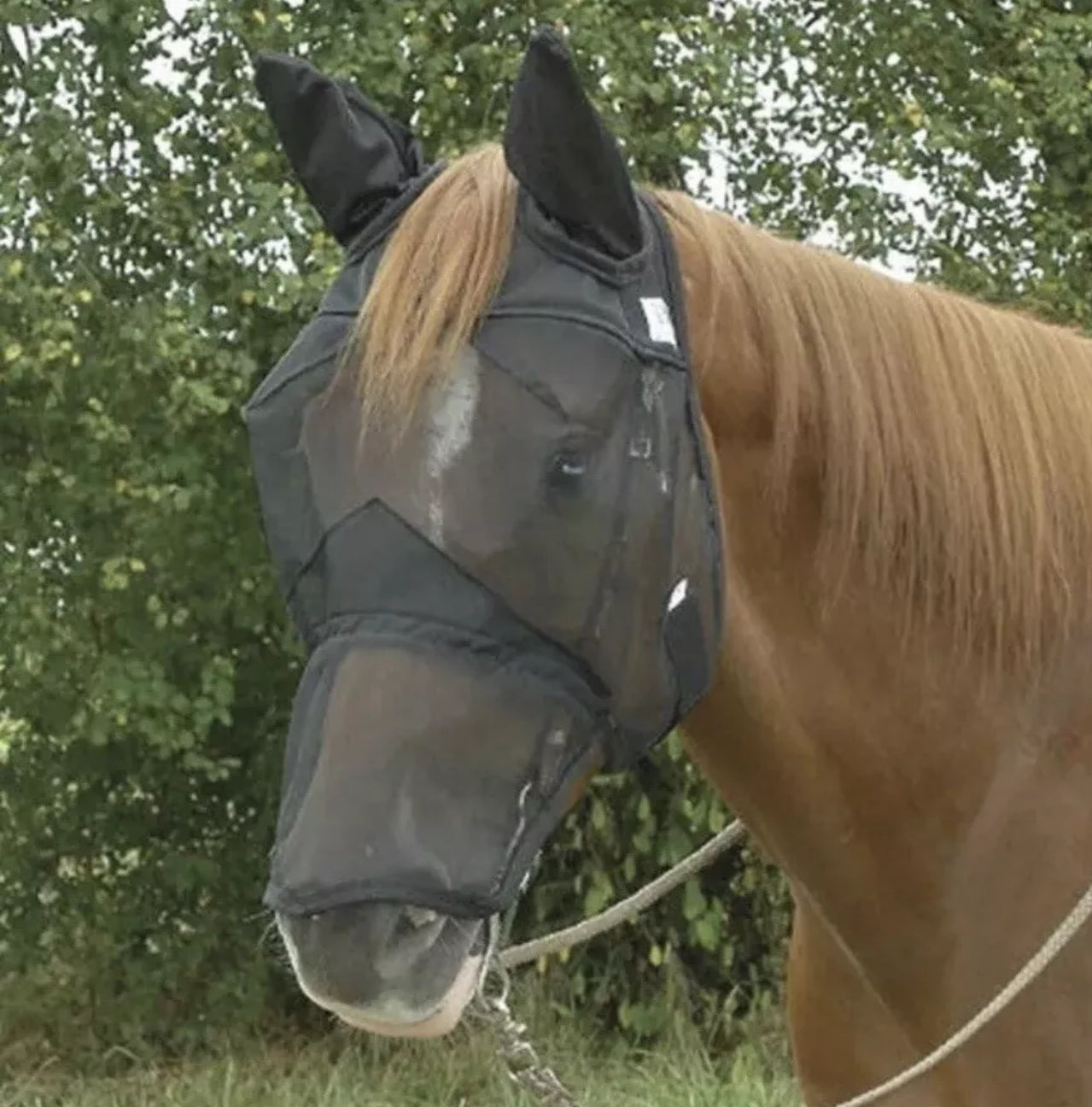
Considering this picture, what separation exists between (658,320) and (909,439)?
36 cm

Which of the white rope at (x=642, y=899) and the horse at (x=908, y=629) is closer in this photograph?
the horse at (x=908, y=629)

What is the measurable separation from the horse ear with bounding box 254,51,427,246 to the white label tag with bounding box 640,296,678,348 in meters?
0.30

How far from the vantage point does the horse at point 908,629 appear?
73.8 inches

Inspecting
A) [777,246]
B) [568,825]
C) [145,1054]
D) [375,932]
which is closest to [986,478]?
[777,246]

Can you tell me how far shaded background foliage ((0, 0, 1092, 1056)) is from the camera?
458 centimetres

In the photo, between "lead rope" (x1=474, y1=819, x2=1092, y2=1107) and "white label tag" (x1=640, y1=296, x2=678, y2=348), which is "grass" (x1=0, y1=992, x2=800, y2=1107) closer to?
"lead rope" (x1=474, y1=819, x2=1092, y2=1107)

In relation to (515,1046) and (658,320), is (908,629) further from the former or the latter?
(515,1046)

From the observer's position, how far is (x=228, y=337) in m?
4.73

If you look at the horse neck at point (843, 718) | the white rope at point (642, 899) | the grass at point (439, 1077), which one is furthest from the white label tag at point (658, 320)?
the grass at point (439, 1077)

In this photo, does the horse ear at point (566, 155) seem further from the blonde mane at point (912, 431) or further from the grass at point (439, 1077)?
the grass at point (439, 1077)

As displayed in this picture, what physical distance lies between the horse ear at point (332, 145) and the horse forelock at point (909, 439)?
320 mm

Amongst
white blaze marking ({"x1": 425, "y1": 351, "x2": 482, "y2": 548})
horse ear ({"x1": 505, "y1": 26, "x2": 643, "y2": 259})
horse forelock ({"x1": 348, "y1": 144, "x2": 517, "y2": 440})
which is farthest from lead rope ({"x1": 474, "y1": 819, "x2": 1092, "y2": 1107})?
horse ear ({"x1": 505, "y1": 26, "x2": 643, "y2": 259})

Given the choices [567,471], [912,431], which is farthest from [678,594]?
[912,431]

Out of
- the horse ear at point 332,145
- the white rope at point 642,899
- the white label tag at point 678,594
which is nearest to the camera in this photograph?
the white label tag at point 678,594
